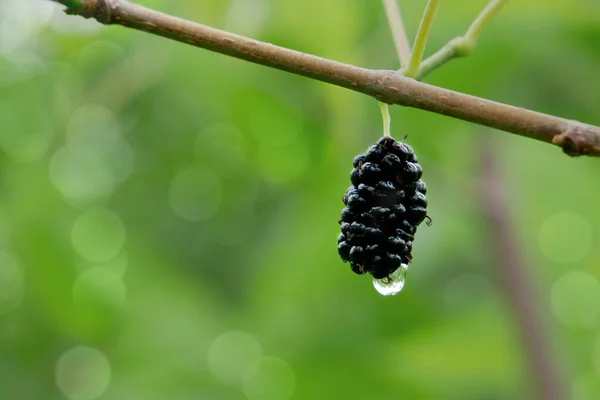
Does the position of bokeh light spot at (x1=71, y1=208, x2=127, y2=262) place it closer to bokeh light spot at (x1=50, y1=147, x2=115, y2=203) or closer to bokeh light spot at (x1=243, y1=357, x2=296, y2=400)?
bokeh light spot at (x1=50, y1=147, x2=115, y2=203)

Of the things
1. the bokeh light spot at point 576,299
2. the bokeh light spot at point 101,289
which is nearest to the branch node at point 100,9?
the bokeh light spot at point 101,289

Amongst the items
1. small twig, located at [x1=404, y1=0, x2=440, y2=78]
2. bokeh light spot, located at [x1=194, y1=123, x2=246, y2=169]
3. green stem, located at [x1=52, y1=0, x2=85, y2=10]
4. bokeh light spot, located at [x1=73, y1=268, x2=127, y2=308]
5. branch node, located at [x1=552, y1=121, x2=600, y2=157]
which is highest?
bokeh light spot, located at [x1=194, y1=123, x2=246, y2=169]

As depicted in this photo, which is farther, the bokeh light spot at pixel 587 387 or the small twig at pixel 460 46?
the bokeh light spot at pixel 587 387

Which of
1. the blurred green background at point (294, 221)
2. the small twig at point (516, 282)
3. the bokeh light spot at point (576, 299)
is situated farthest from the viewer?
the bokeh light spot at point (576, 299)

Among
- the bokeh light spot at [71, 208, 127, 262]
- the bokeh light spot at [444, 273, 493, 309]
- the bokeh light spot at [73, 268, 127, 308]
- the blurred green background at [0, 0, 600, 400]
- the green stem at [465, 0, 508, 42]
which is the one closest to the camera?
the green stem at [465, 0, 508, 42]

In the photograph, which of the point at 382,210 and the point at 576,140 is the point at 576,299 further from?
the point at 576,140

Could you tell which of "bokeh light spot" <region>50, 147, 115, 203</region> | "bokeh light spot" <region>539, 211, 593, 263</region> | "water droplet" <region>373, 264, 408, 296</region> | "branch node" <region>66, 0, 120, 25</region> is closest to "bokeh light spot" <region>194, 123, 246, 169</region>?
"bokeh light spot" <region>50, 147, 115, 203</region>

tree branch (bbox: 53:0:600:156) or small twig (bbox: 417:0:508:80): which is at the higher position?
small twig (bbox: 417:0:508:80)

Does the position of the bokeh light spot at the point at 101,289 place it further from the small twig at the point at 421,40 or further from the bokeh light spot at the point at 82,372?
the small twig at the point at 421,40
